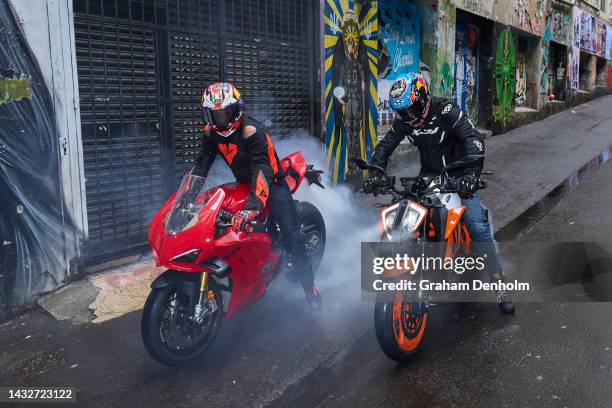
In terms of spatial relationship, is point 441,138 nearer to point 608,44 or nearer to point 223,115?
point 223,115

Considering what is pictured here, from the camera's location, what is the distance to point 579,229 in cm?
699

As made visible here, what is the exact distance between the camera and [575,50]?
24.0 m

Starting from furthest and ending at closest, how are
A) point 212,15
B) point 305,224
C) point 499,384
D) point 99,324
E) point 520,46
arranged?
point 520,46, point 212,15, point 305,224, point 99,324, point 499,384

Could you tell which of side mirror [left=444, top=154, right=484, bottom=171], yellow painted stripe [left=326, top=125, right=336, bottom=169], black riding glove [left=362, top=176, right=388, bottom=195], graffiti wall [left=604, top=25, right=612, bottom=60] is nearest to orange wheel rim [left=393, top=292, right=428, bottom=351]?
black riding glove [left=362, top=176, right=388, bottom=195]

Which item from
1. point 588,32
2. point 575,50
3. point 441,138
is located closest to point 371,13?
point 441,138

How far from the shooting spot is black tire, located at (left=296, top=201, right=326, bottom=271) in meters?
5.19

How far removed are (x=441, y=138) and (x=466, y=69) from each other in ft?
38.2

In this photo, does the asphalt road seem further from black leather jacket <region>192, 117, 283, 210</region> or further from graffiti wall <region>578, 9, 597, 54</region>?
graffiti wall <region>578, 9, 597, 54</region>

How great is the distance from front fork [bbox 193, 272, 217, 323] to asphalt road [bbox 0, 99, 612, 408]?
369 mm

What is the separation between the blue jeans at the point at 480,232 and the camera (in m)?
4.52

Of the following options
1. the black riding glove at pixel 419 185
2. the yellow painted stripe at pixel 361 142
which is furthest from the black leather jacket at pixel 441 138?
the yellow painted stripe at pixel 361 142

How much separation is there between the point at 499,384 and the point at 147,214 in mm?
4085

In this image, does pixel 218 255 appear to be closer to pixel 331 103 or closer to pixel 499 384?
pixel 499 384

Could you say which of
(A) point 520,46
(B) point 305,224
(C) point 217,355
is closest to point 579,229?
(B) point 305,224
